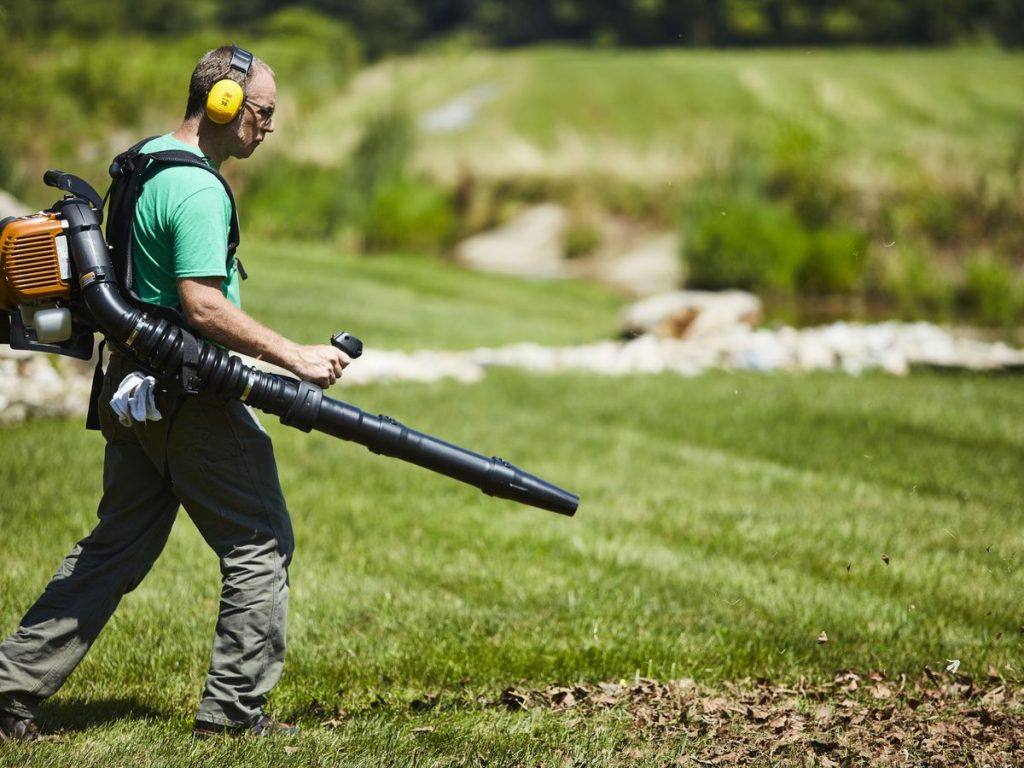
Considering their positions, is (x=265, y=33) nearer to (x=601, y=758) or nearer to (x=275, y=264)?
(x=275, y=264)

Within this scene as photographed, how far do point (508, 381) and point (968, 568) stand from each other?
6486 mm

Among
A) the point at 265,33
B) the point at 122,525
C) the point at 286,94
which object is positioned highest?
the point at 265,33

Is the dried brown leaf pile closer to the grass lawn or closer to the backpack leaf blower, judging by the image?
the grass lawn

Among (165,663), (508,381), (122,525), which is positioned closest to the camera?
(122,525)

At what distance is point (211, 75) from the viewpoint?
3.84 m

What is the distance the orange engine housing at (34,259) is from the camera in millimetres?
3746

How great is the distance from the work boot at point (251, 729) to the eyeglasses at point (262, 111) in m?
1.99

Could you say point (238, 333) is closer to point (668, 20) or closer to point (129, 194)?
point (129, 194)

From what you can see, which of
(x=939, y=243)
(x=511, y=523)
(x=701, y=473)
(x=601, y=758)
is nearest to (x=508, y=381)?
(x=701, y=473)

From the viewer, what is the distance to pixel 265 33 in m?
74.2

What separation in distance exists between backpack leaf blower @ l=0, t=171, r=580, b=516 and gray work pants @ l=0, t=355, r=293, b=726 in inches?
6.9

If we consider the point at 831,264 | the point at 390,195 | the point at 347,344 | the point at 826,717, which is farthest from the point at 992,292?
the point at 347,344

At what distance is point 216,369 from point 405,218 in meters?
21.8

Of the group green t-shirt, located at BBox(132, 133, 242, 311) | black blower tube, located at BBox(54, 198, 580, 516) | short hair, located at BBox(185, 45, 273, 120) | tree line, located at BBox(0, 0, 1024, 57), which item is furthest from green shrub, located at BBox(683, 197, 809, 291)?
tree line, located at BBox(0, 0, 1024, 57)
